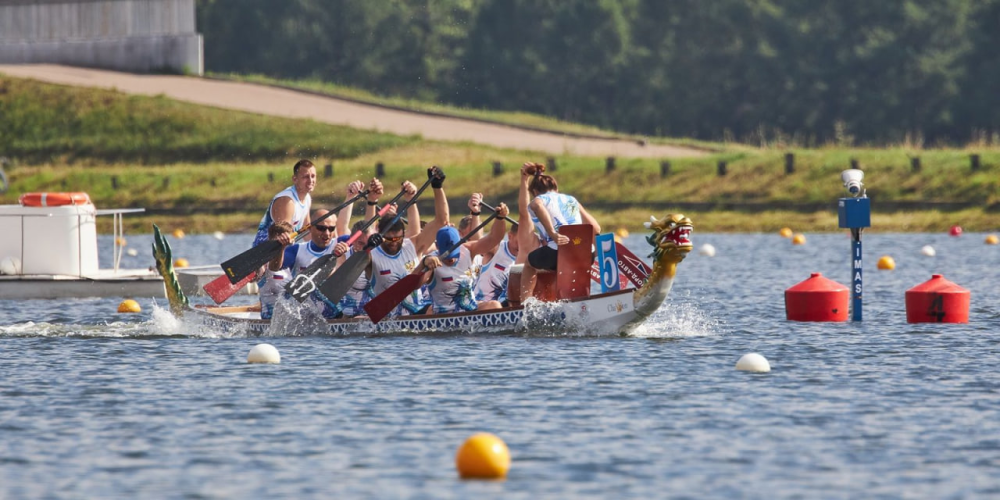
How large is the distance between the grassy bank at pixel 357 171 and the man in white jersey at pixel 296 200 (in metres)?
25.5

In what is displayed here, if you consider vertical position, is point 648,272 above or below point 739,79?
below

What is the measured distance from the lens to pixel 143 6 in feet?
237

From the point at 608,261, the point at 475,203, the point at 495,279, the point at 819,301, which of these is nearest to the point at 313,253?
the point at 475,203

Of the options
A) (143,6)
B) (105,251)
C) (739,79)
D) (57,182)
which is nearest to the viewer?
(105,251)

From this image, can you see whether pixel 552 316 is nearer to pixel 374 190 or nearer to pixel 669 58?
pixel 374 190

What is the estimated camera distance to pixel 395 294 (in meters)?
18.0

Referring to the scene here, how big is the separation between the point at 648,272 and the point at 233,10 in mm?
77583

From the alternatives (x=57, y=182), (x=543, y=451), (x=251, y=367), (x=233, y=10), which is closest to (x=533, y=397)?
(x=543, y=451)

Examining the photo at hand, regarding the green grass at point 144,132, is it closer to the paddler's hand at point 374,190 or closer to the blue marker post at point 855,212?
the paddler's hand at point 374,190

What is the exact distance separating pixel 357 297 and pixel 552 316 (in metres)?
2.30

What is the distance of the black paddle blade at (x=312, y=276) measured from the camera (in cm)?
1806

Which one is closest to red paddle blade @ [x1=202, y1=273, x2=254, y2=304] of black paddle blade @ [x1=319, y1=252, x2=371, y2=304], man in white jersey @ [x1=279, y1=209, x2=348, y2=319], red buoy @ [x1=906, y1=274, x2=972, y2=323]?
man in white jersey @ [x1=279, y1=209, x2=348, y2=319]

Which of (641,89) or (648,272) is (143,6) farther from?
(648,272)

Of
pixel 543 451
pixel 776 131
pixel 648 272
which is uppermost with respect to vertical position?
pixel 776 131
